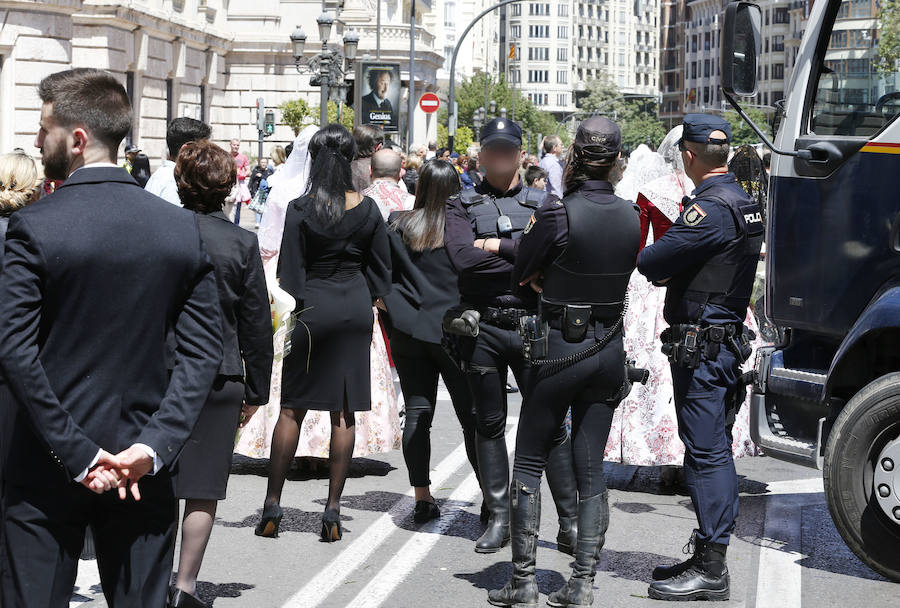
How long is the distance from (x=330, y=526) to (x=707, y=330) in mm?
2210

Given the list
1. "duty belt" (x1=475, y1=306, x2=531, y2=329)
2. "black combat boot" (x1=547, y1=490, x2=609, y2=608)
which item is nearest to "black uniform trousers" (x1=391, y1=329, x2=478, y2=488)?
"duty belt" (x1=475, y1=306, x2=531, y2=329)

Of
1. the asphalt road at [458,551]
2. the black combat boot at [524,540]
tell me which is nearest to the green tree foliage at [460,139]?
the asphalt road at [458,551]

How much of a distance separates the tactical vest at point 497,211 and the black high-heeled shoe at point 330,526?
1.64m

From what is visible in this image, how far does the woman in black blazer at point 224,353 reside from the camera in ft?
18.1

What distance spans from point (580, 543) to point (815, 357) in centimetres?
174

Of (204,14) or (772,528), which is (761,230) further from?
(204,14)

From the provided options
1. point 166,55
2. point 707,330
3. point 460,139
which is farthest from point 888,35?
point 460,139

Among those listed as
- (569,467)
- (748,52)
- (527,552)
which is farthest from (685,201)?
(527,552)

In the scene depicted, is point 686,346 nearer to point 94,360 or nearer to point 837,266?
point 837,266

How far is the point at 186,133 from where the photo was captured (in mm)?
6887

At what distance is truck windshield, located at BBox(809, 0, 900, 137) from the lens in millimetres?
6418

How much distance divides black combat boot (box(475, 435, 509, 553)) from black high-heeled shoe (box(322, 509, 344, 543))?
0.71m

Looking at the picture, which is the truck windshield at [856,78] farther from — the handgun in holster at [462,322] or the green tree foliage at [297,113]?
the green tree foliage at [297,113]

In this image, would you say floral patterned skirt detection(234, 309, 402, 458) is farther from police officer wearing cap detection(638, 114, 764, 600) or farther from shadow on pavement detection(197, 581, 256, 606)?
police officer wearing cap detection(638, 114, 764, 600)
